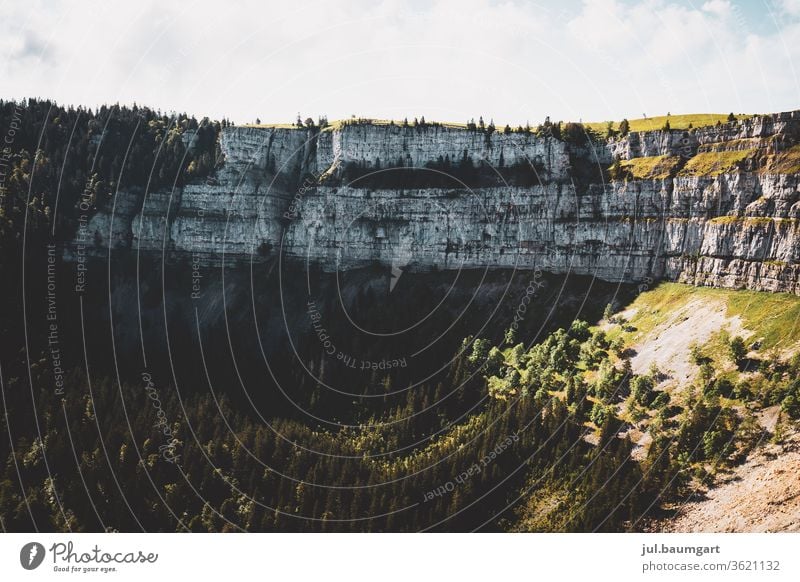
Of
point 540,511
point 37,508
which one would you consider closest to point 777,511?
point 540,511

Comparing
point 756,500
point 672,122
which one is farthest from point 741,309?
point 672,122

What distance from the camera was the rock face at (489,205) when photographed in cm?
9650

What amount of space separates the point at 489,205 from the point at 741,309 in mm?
52149

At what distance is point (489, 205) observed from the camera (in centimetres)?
12450

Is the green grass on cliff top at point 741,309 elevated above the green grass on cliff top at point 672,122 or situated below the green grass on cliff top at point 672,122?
below

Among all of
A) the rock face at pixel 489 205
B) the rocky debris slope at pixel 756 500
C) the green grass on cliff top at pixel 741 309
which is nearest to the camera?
the rocky debris slope at pixel 756 500

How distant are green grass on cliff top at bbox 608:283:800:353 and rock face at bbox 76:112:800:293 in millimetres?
2573

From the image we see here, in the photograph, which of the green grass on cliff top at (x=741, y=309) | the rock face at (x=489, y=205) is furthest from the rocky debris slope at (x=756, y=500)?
the rock face at (x=489, y=205)

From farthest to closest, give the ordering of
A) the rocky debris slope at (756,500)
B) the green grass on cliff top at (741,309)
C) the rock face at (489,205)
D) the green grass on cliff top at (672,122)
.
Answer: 1. the green grass on cliff top at (672,122)
2. the rock face at (489,205)
3. the green grass on cliff top at (741,309)
4. the rocky debris slope at (756,500)

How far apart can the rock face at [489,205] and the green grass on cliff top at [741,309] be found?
257cm

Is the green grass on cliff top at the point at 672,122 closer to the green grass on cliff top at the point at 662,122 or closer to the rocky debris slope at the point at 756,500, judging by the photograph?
the green grass on cliff top at the point at 662,122

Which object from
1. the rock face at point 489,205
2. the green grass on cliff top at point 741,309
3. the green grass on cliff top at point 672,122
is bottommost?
the green grass on cliff top at point 741,309

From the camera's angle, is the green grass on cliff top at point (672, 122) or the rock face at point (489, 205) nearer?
the rock face at point (489, 205)

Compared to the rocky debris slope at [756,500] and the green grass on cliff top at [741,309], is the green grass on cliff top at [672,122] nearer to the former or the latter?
the green grass on cliff top at [741,309]
